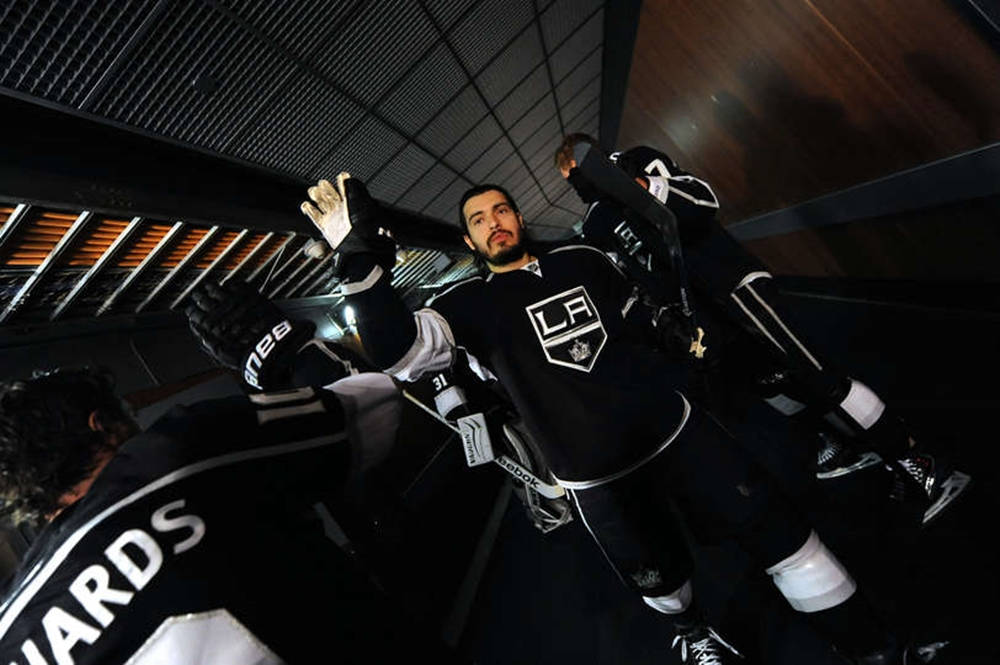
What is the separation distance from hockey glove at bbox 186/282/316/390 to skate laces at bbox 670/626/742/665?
180 centimetres

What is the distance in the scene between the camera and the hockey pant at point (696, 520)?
151cm

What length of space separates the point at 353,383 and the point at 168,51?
2.09 metres

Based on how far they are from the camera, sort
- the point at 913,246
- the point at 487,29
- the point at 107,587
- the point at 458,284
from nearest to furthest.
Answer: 1. the point at 107,587
2. the point at 458,284
3. the point at 913,246
4. the point at 487,29

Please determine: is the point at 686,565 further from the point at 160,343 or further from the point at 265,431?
the point at 160,343

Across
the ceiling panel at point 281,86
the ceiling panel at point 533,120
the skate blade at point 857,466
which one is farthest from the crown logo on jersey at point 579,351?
the ceiling panel at point 533,120

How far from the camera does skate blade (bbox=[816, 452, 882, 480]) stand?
229 centimetres

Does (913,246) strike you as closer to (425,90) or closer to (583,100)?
(425,90)

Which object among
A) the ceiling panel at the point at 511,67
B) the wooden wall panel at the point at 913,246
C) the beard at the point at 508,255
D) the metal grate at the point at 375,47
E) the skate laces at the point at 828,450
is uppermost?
the ceiling panel at the point at 511,67

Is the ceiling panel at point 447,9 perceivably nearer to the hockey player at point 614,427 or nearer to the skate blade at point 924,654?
the hockey player at point 614,427

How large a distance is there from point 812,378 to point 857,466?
63 centimetres

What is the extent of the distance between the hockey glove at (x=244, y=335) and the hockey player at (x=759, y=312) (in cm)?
148

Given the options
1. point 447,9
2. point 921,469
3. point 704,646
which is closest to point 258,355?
point 704,646

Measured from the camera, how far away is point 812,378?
212 cm

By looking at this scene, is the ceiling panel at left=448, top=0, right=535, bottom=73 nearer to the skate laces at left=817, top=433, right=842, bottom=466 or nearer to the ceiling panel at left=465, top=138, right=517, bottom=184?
the ceiling panel at left=465, top=138, right=517, bottom=184
